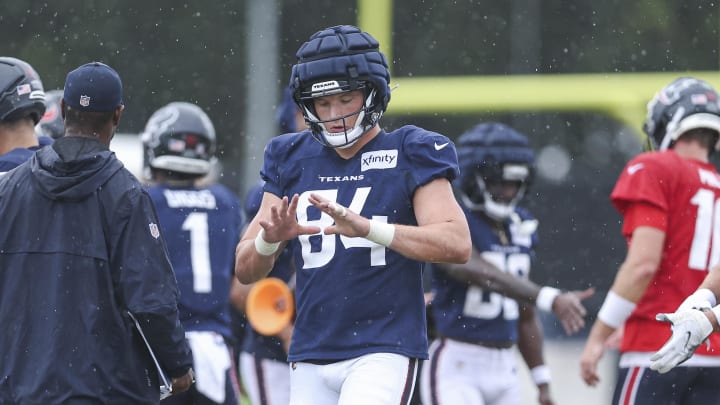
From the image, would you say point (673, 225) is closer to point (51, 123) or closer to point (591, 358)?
point (591, 358)

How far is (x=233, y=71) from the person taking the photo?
18.3 meters

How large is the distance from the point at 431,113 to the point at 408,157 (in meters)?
11.3

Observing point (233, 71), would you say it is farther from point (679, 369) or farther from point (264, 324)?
point (679, 369)

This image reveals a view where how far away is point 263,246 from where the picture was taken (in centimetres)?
487

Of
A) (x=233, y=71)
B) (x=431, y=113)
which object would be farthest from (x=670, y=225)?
(x=233, y=71)

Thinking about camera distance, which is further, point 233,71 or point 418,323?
point 233,71

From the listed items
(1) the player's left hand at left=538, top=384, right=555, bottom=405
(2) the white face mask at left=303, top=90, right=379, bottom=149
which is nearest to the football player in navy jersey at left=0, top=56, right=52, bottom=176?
(2) the white face mask at left=303, top=90, right=379, bottom=149

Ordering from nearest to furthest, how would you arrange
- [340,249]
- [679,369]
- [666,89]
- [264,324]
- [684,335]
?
1. [684,335]
2. [340,249]
3. [679,369]
4. [666,89]
5. [264,324]

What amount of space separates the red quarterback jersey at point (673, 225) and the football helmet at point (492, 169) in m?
1.55

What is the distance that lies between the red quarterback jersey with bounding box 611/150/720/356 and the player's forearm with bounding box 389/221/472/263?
1.40m

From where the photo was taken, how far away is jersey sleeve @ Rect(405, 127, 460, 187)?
189 inches

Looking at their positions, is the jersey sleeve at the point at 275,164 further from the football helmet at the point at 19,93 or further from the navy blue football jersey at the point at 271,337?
the navy blue football jersey at the point at 271,337

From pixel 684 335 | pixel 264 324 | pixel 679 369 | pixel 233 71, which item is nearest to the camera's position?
pixel 684 335

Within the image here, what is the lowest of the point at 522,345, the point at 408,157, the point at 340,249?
Answer: the point at 522,345
